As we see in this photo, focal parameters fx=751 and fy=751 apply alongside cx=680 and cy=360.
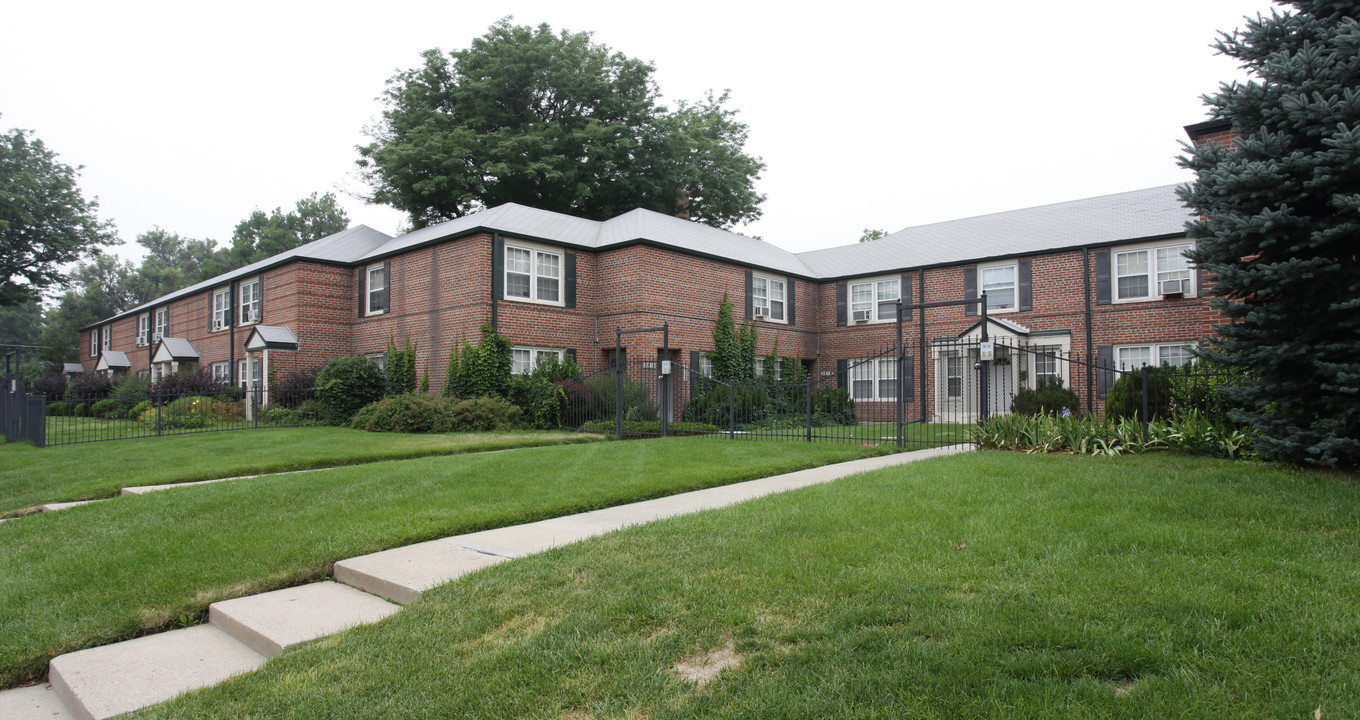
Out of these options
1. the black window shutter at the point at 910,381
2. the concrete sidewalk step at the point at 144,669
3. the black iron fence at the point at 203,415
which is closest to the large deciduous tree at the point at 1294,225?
the concrete sidewalk step at the point at 144,669

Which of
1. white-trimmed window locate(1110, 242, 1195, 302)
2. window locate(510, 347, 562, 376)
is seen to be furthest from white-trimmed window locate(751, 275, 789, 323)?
white-trimmed window locate(1110, 242, 1195, 302)

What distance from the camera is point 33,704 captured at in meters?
3.77

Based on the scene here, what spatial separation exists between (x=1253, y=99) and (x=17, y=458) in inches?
726

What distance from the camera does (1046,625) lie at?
11.1 feet

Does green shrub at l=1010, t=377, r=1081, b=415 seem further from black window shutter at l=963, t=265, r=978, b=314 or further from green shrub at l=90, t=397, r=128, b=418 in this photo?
green shrub at l=90, t=397, r=128, b=418

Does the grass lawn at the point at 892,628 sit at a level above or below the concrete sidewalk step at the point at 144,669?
above

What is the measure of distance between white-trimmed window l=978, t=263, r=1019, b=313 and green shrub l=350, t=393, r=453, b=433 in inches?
647

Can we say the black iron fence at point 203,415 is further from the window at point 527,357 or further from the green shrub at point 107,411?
the window at point 527,357

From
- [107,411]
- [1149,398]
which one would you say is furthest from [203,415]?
[1149,398]

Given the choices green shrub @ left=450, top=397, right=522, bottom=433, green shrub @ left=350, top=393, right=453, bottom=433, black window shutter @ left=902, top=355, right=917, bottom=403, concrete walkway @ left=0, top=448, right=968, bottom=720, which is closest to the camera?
concrete walkway @ left=0, top=448, right=968, bottom=720

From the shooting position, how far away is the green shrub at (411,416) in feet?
55.8

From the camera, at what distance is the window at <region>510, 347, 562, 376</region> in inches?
797

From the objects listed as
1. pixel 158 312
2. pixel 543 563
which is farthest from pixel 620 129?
pixel 543 563

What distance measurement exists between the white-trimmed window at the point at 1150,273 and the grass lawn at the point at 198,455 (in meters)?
15.8
